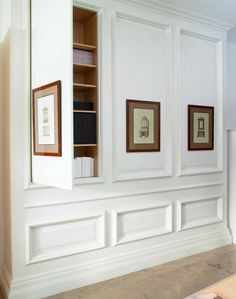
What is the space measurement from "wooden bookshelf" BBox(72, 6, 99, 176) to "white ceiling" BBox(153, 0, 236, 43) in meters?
0.82

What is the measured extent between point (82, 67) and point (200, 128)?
1.56 m

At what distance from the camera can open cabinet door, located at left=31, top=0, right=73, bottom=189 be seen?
67.9 inches

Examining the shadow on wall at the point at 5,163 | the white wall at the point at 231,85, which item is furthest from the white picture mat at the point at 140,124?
the white wall at the point at 231,85

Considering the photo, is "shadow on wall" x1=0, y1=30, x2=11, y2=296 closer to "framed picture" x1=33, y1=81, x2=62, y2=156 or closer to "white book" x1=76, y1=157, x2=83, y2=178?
"framed picture" x1=33, y1=81, x2=62, y2=156

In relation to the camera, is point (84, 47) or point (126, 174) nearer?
point (84, 47)

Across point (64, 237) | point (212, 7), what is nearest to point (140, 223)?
point (64, 237)

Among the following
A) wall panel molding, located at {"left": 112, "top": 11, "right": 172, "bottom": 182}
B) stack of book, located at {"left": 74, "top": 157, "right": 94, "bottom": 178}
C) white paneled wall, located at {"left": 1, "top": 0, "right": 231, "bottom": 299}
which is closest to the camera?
white paneled wall, located at {"left": 1, "top": 0, "right": 231, "bottom": 299}

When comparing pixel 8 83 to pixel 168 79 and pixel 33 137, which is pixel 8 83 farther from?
pixel 168 79

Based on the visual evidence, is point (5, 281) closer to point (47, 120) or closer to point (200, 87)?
point (47, 120)

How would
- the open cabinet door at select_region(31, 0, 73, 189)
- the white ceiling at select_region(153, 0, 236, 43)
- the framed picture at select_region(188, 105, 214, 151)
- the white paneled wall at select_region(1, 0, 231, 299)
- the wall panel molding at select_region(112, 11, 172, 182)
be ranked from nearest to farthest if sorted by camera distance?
the open cabinet door at select_region(31, 0, 73, 189) < the white paneled wall at select_region(1, 0, 231, 299) < the wall panel molding at select_region(112, 11, 172, 182) < the white ceiling at select_region(153, 0, 236, 43) < the framed picture at select_region(188, 105, 214, 151)

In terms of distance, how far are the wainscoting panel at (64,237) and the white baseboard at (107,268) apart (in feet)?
0.50

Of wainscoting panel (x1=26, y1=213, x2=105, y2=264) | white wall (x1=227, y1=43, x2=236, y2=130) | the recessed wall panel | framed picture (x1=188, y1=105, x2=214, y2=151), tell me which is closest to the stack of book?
wainscoting panel (x1=26, y1=213, x2=105, y2=264)

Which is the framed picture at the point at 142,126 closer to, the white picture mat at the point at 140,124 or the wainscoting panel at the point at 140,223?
the white picture mat at the point at 140,124

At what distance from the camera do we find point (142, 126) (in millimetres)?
2947
